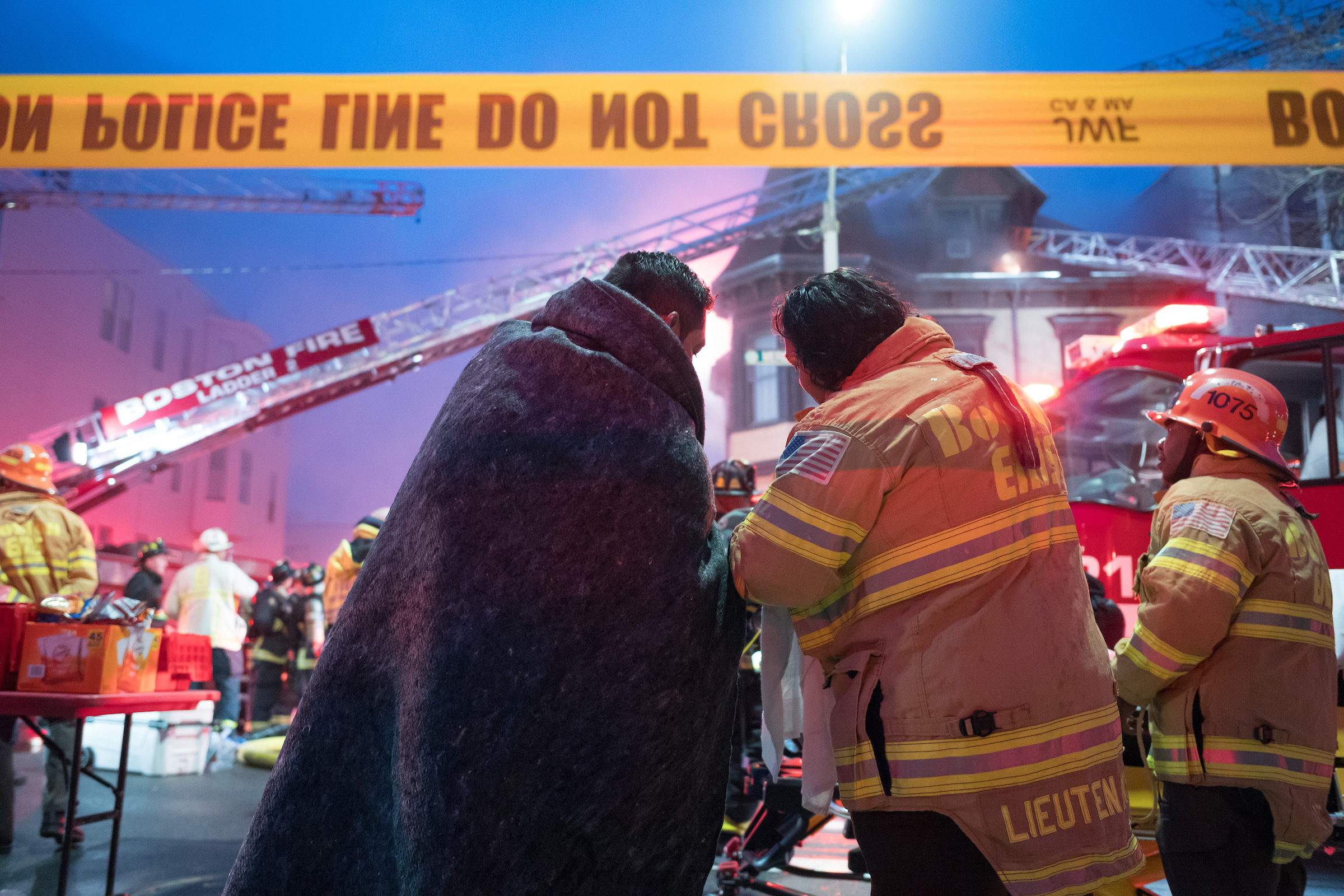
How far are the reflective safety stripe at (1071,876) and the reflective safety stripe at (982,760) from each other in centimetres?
13

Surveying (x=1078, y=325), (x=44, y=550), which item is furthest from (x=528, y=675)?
(x=1078, y=325)

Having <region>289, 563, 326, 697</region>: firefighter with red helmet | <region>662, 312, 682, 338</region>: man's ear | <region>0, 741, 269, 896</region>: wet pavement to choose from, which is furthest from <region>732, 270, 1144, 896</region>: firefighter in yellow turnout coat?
<region>289, 563, 326, 697</region>: firefighter with red helmet

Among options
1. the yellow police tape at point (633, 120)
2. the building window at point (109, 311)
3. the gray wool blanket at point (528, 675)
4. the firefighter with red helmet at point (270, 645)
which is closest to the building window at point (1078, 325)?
the yellow police tape at point (633, 120)

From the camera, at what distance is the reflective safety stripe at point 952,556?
1.40 meters

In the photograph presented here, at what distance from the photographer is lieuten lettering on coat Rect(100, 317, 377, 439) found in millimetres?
13242

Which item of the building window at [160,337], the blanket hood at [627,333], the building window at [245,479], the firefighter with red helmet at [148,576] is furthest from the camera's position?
the building window at [245,479]

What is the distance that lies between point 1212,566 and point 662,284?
58.8 inches

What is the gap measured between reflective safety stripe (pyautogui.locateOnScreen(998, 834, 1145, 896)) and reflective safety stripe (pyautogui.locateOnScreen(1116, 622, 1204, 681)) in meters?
0.85

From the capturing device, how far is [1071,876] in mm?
1317

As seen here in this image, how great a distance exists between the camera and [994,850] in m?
1.32

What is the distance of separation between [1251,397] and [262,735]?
28.7 feet

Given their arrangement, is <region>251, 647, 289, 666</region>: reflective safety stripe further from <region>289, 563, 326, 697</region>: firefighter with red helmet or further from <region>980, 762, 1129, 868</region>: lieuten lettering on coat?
<region>980, 762, 1129, 868</region>: lieuten lettering on coat

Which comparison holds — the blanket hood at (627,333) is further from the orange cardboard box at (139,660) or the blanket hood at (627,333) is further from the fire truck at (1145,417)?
the fire truck at (1145,417)

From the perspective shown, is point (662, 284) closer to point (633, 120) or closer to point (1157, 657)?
point (1157, 657)
